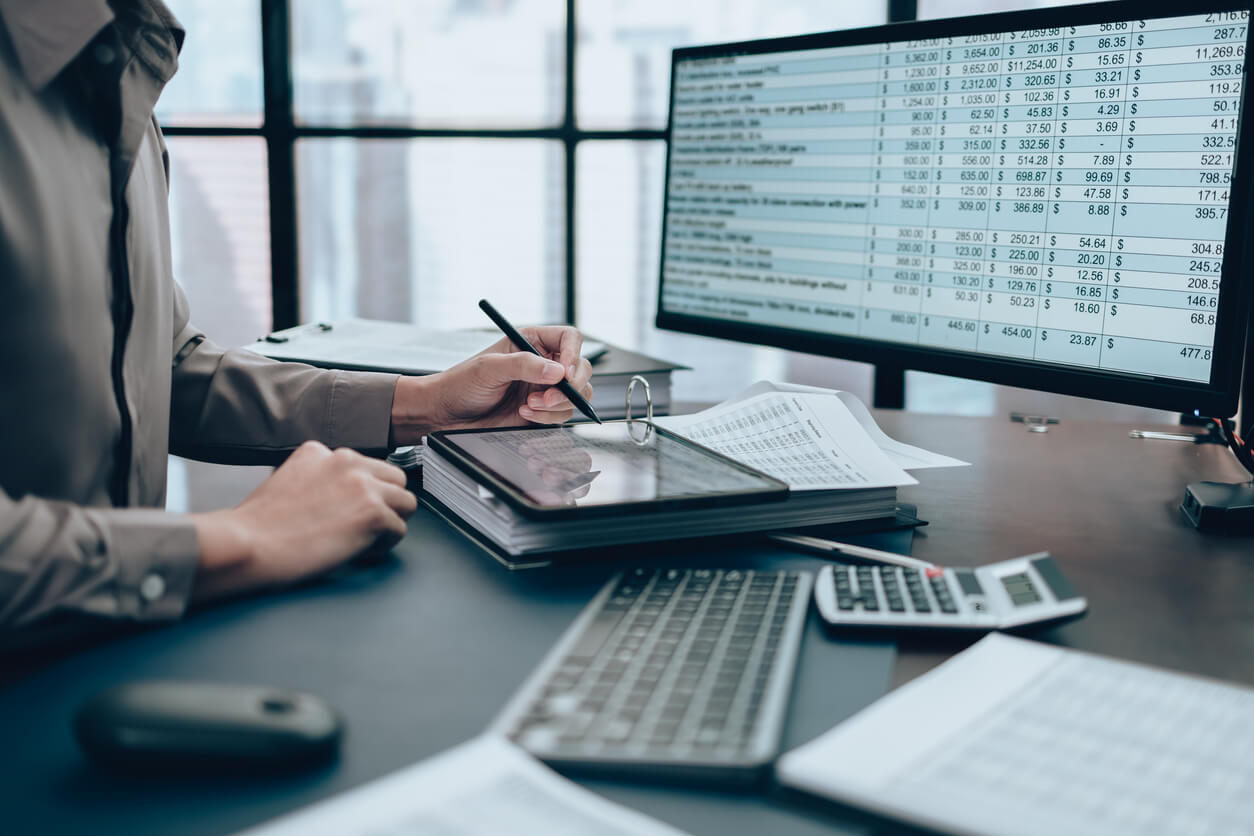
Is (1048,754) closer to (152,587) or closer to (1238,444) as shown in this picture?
(152,587)

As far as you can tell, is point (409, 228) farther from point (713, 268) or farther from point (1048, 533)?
point (1048, 533)

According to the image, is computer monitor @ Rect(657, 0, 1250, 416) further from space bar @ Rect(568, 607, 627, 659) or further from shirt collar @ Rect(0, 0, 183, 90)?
shirt collar @ Rect(0, 0, 183, 90)

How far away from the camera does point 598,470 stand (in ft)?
2.74

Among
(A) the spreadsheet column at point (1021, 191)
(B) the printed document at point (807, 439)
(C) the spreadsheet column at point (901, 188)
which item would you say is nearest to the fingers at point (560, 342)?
(B) the printed document at point (807, 439)

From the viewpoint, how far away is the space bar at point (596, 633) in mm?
570

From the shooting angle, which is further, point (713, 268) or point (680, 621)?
point (713, 268)

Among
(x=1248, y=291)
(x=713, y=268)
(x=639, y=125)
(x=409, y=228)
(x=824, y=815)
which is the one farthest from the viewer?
(x=409, y=228)

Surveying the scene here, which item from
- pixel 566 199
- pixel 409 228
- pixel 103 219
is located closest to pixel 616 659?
Answer: pixel 103 219

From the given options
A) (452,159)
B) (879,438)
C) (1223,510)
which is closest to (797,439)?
(879,438)

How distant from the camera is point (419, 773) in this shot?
46 cm

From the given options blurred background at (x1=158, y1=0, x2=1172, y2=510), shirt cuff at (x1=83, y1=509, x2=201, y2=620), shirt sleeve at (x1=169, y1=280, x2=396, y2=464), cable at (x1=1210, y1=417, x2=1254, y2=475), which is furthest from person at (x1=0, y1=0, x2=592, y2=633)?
blurred background at (x1=158, y1=0, x2=1172, y2=510)

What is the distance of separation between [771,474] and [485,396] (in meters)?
0.37

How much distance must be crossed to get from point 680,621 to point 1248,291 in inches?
22.6

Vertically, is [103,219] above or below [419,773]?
above
